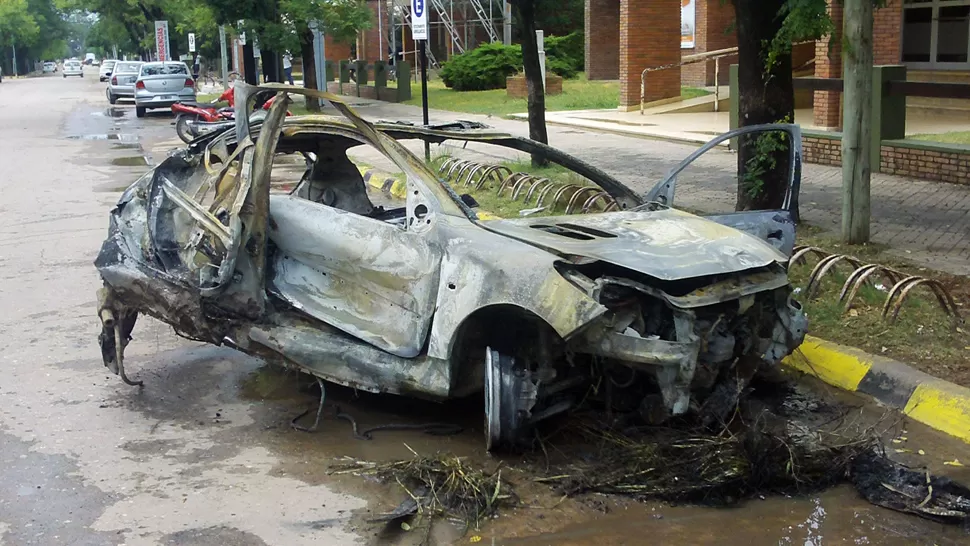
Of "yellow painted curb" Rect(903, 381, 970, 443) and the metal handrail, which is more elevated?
the metal handrail

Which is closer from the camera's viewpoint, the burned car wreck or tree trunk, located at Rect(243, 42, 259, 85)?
the burned car wreck

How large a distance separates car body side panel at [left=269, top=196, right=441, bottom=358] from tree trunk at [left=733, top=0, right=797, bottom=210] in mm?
4997

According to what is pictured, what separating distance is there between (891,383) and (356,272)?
3124mm

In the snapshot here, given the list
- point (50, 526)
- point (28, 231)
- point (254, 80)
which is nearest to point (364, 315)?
point (50, 526)

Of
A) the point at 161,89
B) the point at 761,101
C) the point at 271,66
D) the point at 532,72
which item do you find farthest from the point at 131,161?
the point at 271,66

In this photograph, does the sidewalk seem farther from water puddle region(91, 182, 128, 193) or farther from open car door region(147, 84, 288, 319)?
open car door region(147, 84, 288, 319)

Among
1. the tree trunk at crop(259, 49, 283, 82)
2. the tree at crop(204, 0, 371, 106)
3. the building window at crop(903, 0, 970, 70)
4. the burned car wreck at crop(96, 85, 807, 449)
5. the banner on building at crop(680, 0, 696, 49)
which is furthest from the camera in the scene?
the tree trunk at crop(259, 49, 283, 82)

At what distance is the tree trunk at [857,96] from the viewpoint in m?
8.80

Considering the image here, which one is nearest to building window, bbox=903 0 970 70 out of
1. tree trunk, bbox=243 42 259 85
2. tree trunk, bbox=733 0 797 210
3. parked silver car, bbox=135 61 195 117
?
tree trunk, bbox=733 0 797 210

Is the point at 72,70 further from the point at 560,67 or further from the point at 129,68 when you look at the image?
the point at 560,67

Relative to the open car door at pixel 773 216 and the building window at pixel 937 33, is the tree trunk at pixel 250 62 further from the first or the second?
the open car door at pixel 773 216

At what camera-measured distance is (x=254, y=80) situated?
1371 inches

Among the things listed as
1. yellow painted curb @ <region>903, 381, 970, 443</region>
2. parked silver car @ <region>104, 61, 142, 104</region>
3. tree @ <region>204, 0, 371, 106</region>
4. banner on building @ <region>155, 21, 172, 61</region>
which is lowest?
yellow painted curb @ <region>903, 381, 970, 443</region>

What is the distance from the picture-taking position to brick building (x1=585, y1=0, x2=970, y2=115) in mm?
17484
